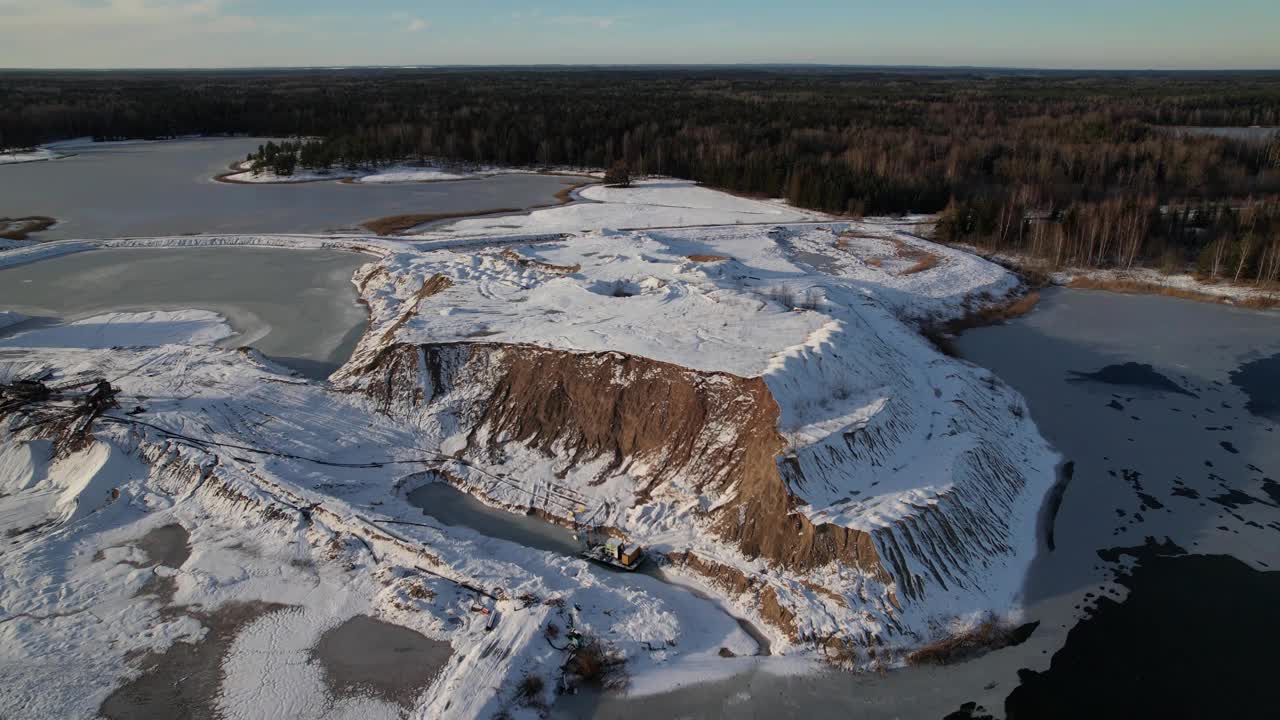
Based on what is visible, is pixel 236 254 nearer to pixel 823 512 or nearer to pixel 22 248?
pixel 22 248

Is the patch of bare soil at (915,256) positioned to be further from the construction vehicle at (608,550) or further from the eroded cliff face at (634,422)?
the construction vehicle at (608,550)

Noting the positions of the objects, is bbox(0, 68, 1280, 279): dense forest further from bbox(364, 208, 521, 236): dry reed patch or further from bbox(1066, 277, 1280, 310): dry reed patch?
bbox(364, 208, 521, 236): dry reed patch

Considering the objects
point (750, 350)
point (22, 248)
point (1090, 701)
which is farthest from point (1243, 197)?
point (22, 248)

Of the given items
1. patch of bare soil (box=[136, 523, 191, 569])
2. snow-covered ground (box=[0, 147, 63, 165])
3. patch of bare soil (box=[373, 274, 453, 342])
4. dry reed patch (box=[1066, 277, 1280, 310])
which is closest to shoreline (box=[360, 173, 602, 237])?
patch of bare soil (box=[373, 274, 453, 342])

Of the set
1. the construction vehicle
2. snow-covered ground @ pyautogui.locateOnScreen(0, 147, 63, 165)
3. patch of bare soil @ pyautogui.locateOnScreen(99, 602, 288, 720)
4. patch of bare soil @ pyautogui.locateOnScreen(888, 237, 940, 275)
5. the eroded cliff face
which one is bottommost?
patch of bare soil @ pyautogui.locateOnScreen(99, 602, 288, 720)

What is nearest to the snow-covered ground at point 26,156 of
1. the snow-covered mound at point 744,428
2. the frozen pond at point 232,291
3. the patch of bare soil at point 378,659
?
the frozen pond at point 232,291

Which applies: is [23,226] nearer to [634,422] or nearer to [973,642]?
[634,422]

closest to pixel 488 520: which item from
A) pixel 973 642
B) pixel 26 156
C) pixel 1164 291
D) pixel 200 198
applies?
pixel 973 642
